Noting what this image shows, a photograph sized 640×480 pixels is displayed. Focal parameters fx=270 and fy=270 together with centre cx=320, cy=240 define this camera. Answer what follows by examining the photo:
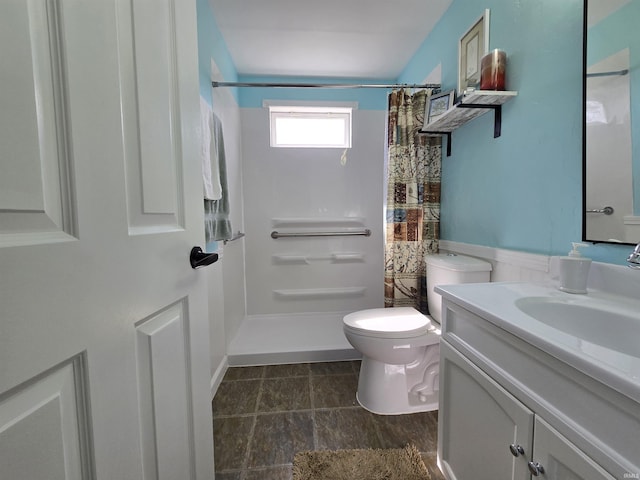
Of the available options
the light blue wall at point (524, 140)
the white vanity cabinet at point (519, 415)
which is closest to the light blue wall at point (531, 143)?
the light blue wall at point (524, 140)

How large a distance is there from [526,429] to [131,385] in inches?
33.5

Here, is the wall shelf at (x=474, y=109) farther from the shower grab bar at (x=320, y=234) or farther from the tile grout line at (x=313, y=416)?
the tile grout line at (x=313, y=416)

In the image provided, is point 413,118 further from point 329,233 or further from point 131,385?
point 131,385

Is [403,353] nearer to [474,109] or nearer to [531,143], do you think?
[531,143]

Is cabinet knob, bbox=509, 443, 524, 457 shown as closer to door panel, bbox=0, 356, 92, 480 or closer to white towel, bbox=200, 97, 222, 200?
door panel, bbox=0, 356, 92, 480

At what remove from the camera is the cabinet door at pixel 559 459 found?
483 millimetres

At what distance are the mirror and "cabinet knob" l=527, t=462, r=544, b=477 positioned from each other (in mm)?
681

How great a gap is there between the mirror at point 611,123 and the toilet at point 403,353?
54 centimetres

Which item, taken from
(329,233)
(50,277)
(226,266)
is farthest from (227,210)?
(50,277)

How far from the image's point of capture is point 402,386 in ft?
4.71

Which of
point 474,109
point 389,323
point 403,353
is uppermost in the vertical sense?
point 474,109

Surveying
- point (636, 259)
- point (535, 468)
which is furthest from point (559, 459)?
point (636, 259)

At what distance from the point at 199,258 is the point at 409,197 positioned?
146 cm

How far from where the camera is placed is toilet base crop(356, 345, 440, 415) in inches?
56.4
